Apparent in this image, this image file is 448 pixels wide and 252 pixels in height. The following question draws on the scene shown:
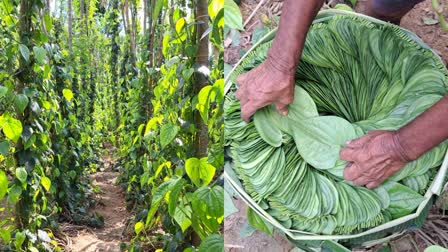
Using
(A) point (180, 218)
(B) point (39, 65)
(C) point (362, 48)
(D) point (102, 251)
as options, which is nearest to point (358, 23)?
(C) point (362, 48)

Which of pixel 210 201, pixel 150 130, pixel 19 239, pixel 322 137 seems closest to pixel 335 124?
pixel 322 137

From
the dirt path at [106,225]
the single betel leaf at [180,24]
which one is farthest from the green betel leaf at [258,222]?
the dirt path at [106,225]

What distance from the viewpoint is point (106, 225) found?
8.28 ft

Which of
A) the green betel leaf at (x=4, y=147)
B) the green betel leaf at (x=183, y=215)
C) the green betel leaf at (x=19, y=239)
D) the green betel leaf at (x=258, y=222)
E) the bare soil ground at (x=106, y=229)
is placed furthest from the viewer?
the bare soil ground at (x=106, y=229)

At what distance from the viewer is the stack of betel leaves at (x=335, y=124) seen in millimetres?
434

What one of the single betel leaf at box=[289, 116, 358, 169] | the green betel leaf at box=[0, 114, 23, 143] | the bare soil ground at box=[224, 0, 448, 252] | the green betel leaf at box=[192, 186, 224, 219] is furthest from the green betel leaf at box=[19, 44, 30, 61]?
the single betel leaf at box=[289, 116, 358, 169]

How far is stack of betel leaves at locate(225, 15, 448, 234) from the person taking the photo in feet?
1.42

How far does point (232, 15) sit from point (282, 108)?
0.41 feet

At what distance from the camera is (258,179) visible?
0.46 meters

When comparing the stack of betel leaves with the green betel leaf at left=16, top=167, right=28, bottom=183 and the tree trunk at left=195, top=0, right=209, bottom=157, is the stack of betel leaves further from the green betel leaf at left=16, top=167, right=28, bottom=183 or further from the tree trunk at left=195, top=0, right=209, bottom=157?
the green betel leaf at left=16, top=167, right=28, bottom=183

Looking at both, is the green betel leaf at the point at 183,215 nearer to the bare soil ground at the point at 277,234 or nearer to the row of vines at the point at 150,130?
the row of vines at the point at 150,130

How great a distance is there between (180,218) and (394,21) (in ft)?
1.59

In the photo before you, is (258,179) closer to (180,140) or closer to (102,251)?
(180,140)

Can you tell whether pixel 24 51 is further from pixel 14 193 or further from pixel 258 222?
pixel 258 222
